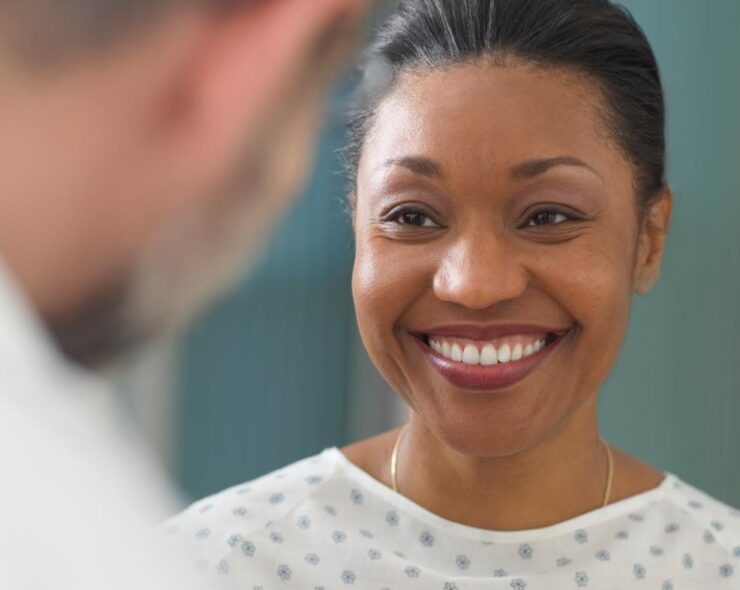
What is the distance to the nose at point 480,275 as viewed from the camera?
52.2 inches

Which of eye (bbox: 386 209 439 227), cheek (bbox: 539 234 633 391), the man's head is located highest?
the man's head

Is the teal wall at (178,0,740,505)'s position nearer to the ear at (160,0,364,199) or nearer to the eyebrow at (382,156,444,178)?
the eyebrow at (382,156,444,178)

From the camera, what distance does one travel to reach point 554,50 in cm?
139

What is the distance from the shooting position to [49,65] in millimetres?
A: 451

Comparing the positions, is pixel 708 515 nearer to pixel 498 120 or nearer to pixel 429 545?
pixel 429 545

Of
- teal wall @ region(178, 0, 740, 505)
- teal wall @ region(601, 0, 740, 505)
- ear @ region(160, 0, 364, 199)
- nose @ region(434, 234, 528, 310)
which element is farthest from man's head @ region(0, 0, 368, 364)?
teal wall @ region(601, 0, 740, 505)

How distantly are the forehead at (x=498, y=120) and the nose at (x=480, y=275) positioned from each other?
0.07m

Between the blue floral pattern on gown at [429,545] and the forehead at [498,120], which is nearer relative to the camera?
the forehead at [498,120]

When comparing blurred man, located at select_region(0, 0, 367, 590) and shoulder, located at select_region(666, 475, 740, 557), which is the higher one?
blurred man, located at select_region(0, 0, 367, 590)

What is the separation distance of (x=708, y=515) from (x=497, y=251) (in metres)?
0.42

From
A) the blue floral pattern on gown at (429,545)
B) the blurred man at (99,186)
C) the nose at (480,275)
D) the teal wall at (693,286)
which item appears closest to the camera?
the blurred man at (99,186)

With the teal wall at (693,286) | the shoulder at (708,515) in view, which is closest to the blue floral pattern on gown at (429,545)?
the shoulder at (708,515)

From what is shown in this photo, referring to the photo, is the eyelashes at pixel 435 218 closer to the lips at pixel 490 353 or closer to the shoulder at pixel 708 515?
the lips at pixel 490 353

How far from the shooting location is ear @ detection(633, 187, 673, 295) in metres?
1.46
